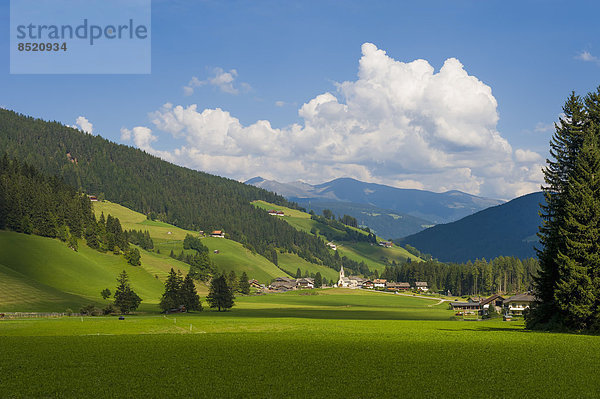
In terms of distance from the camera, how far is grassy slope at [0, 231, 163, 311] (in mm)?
121438

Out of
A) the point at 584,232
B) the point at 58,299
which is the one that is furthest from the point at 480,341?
the point at 58,299

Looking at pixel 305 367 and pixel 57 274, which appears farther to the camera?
pixel 57 274

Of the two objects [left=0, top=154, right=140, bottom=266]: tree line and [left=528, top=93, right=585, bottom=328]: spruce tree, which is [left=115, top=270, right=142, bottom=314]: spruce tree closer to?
[left=0, top=154, right=140, bottom=266]: tree line

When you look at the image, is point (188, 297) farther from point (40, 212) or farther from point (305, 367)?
point (305, 367)

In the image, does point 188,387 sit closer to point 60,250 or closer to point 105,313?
point 105,313

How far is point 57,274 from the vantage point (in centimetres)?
15112

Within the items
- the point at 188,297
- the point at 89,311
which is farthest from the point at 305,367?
the point at 188,297

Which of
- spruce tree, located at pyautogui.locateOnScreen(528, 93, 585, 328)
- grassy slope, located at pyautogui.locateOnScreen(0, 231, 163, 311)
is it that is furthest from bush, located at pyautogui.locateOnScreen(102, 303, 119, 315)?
spruce tree, located at pyautogui.locateOnScreen(528, 93, 585, 328)

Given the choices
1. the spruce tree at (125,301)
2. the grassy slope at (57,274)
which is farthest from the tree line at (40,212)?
the spruce tree at (125,301)

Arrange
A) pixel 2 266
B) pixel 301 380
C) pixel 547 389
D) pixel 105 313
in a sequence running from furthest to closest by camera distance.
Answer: pixel 2 266, pixel 105 313, pixel 301 380, pixel 547 389

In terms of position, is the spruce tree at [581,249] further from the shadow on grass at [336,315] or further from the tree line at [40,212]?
the tree line at [40,212]

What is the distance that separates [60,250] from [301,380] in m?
161

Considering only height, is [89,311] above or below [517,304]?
above

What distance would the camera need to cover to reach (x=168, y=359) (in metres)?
38.8
